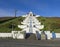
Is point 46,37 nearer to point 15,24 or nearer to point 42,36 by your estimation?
point 42,36

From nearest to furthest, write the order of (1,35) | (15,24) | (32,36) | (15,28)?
1. (32,36)
2. (1,35)
3. (15,28)
4. (15,24)

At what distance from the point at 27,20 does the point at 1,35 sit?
688cm

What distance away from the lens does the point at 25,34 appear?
56062 millimetres

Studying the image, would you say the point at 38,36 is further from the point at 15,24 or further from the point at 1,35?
the point at 15,24

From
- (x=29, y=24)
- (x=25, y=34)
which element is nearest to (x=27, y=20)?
(x=29, y=24)

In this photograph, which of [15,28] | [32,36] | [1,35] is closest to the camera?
[32,36]

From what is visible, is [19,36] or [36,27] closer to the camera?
[19,36]

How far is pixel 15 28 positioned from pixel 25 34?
16.3m

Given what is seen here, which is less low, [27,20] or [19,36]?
[27,20]

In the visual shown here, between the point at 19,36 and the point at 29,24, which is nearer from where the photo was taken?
the point at 19,36

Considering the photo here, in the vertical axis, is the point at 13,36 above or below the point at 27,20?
below

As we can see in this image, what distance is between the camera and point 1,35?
59.4 metres

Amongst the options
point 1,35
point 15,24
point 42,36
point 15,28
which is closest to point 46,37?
point 42,36

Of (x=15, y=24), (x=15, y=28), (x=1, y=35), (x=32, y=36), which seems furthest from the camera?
(x=15, y=24)
